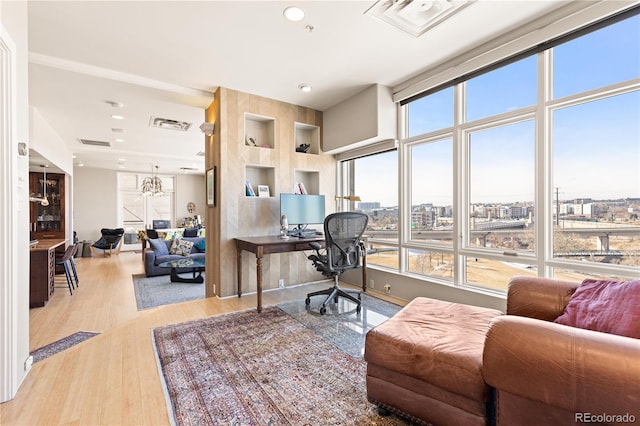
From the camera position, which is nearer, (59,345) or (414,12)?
(414,12)

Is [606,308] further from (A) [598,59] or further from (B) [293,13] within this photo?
(B) [293,13]

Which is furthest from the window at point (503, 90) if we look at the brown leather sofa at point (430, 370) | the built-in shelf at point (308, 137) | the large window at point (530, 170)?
the built-in shelf at point (308, 137)

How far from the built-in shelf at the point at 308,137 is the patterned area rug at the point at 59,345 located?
3.46m

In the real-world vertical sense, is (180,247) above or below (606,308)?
below

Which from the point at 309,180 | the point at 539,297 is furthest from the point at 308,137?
the point at 539,297

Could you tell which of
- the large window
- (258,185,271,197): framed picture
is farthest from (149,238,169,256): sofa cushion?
the large window

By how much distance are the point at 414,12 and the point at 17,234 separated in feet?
10.3

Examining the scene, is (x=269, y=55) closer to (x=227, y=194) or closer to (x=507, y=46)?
(x=227, y=194)

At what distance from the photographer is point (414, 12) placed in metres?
2.28

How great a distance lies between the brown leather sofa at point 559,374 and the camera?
0.92 meters

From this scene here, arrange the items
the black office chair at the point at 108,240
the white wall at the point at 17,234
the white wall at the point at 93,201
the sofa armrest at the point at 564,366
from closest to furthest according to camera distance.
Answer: the sofa armrest at the point at 564,366
the white wall at the point at 17,234
the black office chair at the point at 108,240
the white wall at the point at 93,201

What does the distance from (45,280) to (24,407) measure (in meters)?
3.19

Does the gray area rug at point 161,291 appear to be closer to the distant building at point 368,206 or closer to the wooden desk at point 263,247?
the wooden desk at point 263,247

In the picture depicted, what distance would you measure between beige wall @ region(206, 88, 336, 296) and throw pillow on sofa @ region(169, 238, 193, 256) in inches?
103
